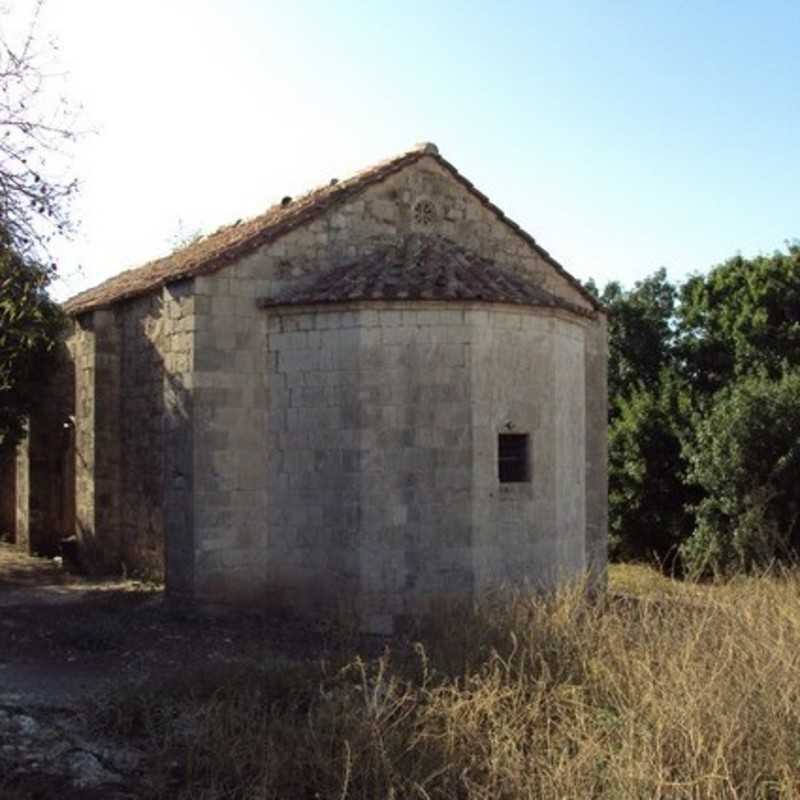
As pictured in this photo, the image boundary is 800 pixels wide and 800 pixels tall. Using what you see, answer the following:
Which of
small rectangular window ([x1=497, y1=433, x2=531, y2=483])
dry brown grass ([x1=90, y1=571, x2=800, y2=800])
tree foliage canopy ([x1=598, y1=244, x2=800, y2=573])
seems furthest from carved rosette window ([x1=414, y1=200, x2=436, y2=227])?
tree foliage canopy ([x1=598, y1=244, x2=800, y2=573])

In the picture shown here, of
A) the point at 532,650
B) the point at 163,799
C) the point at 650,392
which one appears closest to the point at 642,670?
the point at 532,650

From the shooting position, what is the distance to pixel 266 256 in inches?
466

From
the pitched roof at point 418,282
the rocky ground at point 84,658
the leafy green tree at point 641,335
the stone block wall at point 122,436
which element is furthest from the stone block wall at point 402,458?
the leafy green tree at point 641,335

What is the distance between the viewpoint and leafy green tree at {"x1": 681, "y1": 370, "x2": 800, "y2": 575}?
1800 centimetres

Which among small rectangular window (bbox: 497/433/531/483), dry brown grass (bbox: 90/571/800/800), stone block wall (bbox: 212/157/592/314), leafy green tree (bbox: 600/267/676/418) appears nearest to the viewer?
dry brown grass (bbox: 90/571/800/800)

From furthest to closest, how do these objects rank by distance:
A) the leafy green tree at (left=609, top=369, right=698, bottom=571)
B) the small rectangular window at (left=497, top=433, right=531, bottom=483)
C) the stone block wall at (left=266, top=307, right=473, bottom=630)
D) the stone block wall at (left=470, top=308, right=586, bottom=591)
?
the leafy green tree at (left=609, top=369, right=698, bottom=571)
the small rectangular window at (left=497, top=433, right=531, bottom=483)
the stone block wall at (left=470, top=308, right=586, bottom=591)
the stone block wall at (left=266, top=307, right=473, bottom=630)

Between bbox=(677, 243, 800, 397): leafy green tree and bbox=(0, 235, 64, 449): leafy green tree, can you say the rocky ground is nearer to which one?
bbox=(0, 235, 64, 449): leafy green tree

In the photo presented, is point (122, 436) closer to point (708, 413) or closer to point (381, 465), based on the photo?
point (381, 465)

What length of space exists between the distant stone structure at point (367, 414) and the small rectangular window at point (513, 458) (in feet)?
0.06

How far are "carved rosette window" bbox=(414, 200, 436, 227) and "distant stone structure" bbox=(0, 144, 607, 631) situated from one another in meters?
0.02

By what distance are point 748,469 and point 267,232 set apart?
430 inches

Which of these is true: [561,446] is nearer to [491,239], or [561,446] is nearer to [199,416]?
[491,239]

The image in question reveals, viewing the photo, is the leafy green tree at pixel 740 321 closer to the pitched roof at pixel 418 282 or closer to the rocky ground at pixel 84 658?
the pitched roof at pixel 418 282

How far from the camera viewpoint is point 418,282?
446 inches
